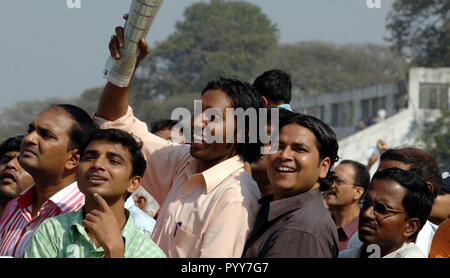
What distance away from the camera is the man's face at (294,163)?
3621 millimetres

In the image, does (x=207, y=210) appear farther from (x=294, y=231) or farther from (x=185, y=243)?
(x=294, y=231)

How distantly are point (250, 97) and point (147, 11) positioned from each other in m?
0.73

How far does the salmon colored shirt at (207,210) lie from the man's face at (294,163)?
144 mm

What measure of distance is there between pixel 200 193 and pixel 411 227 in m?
1.11

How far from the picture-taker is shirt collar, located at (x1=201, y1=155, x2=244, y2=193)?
12.0 feet

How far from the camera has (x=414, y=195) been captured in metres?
4.04

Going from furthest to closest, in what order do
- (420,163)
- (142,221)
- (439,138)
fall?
(439,138)
(142,221)
(420,163)

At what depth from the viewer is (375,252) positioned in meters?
3.93

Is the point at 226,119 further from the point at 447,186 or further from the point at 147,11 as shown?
the point at 447,186

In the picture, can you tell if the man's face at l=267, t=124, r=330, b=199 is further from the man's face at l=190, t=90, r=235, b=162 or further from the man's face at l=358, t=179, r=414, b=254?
the man's face at l=358, t=179, r=414, b=254

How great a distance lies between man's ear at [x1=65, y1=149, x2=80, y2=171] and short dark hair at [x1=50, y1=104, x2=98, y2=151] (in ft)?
0.08

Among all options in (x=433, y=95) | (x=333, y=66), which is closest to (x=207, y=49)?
(x=333, y=66)

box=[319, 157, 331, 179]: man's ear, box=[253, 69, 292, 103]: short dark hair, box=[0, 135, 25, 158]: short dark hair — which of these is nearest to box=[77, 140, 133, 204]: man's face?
box=[319, 157, 331, 179]: man's ear

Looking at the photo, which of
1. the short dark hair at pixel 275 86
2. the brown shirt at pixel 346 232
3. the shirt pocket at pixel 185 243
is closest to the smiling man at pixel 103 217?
the shirt pocket at pixel 185 243
